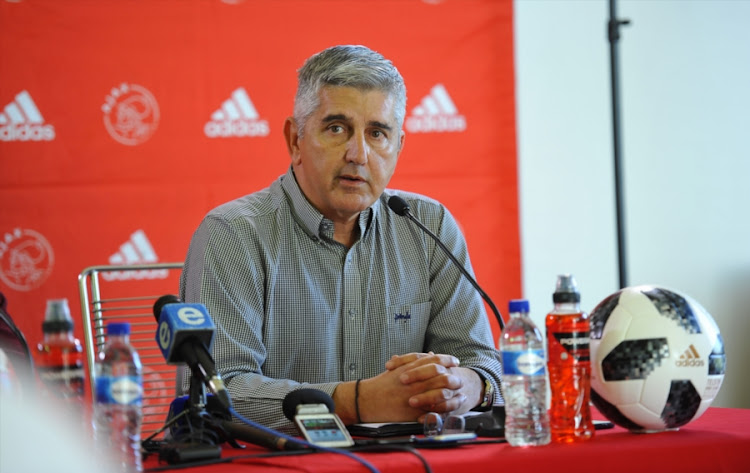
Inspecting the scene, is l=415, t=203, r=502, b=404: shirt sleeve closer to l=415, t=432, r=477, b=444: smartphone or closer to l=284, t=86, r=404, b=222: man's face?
l=284, t=86, r=404, b=222: man's face

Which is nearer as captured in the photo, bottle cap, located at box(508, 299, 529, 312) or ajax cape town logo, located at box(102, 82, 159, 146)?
bottle cap, located at box(508, 299, 529, 312)

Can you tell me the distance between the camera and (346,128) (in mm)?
2137

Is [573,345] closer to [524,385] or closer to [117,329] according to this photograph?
[524,385]

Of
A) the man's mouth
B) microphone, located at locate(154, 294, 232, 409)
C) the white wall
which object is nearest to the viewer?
microphone, located at locate(154, 294, 232, 409)

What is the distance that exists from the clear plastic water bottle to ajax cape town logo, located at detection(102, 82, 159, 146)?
81.1 inches

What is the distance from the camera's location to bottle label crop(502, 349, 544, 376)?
1361 millimetres

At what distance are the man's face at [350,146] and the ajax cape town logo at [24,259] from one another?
4.30 feet

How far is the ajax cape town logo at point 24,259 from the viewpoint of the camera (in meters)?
3.00

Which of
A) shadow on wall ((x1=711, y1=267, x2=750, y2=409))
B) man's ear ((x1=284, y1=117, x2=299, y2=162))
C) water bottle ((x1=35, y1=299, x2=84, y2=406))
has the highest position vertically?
man's ear ((x1=284, y1=117, x2=299, y2=162))

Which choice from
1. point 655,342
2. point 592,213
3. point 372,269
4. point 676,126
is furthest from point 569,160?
point 655,342

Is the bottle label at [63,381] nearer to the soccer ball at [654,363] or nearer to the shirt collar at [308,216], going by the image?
the soccer ball at [654,363]

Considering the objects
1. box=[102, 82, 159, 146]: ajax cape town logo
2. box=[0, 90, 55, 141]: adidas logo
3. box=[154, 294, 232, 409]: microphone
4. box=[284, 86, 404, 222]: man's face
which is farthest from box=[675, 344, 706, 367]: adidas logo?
box=[0, 90, 55, 141]: adidas logo

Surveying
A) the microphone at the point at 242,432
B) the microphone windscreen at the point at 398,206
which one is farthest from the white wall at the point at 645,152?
the microphone at the point at 242,432

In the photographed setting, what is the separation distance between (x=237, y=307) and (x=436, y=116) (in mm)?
1626
